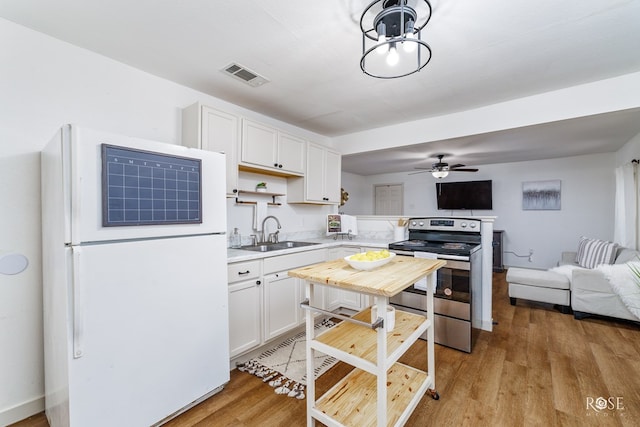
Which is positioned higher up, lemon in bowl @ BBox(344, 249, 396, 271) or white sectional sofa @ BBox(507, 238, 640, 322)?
lemon in bowl @ BBox(344, 249, 396, 271)

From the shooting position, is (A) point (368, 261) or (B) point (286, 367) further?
(B) point (286, 367)

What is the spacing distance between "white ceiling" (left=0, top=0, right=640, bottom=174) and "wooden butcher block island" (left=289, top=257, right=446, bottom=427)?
58.9 inches

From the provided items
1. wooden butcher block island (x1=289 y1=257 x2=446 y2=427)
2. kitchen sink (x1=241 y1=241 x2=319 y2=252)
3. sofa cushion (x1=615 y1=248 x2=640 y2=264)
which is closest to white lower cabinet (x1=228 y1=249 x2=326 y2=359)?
kitchen sink (x1=241 y1=241 x2=319 y2=252)

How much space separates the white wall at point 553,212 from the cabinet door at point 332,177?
409cm

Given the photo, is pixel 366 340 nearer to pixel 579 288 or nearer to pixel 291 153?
pixel 291 153

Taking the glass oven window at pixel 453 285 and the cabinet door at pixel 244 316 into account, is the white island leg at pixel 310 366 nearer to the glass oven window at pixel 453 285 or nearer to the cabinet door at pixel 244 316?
the cabinet door at pixel 244 316

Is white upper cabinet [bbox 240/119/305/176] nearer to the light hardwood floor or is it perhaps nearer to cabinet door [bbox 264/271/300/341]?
cabinet door [bbox 264/271/300/341]

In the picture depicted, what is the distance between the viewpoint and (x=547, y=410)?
1717 mm

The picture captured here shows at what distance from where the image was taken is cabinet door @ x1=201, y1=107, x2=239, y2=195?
2.38 m

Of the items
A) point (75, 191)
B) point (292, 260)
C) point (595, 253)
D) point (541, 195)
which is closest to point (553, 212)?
point (541, 195)

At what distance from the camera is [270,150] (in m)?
2.93

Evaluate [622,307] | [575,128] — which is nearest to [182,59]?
[575,128]

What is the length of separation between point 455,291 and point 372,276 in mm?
1505

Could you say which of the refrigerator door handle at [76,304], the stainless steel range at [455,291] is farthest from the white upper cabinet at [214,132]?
the stainless steel range at [455,291]
